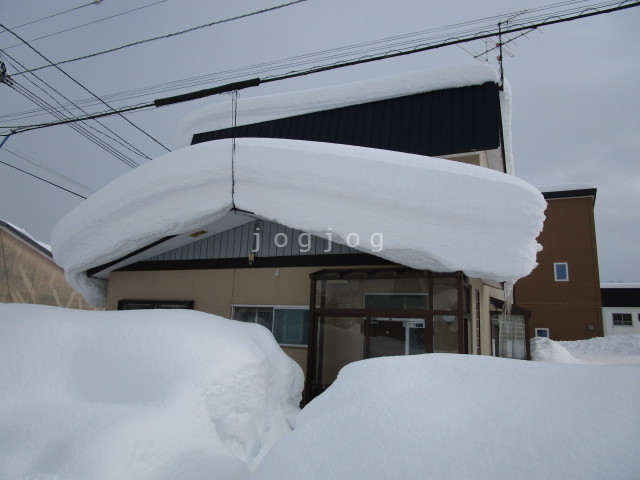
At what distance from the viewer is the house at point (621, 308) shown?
83.0 ft

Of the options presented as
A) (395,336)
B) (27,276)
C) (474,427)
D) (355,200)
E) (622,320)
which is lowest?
(474,427)

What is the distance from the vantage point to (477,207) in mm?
5914

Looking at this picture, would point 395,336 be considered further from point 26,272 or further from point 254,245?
point 26,272

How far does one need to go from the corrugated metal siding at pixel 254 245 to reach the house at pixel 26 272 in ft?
46.0

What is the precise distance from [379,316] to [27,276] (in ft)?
64.5

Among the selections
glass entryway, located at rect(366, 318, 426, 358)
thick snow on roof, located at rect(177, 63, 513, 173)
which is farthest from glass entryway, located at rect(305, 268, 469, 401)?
thick snow on roof, located at rect(177, 63, 513, 173)

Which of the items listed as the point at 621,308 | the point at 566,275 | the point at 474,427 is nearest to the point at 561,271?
the point at 566,275

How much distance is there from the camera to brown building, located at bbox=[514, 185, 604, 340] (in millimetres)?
21031

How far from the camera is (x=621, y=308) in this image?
1013 inches

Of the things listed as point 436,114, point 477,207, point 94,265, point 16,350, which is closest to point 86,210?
point 94,265

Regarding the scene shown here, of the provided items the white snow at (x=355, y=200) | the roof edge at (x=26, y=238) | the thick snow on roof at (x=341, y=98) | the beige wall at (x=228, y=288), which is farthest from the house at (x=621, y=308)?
the roof edge at (x=26, y=238)

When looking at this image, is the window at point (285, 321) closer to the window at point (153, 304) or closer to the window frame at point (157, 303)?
the window frame at point (157, 303)

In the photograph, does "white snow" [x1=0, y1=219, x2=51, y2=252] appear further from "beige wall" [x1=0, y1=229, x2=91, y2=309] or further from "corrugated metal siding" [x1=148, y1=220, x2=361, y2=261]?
"corrugated metal siding" [x1=148, y1=220, x2=361, y2=261]

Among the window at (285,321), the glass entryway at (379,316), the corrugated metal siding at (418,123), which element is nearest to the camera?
the glass entryway at (379,316)
